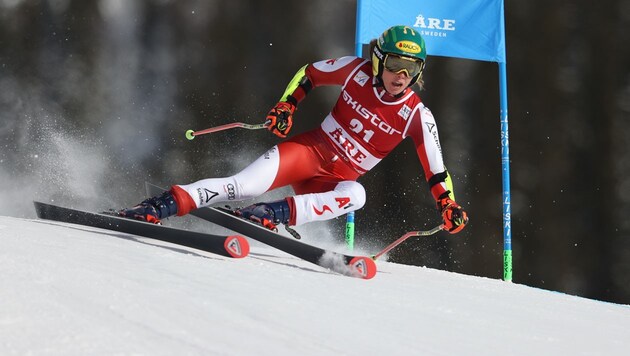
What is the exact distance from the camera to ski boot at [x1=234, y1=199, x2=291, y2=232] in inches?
137

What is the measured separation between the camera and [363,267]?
2984 mm

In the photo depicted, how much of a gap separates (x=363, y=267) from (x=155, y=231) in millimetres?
861

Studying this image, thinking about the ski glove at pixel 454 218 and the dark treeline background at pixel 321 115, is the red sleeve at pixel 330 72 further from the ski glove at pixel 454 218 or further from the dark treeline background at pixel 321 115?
the dark treeline background at pixel 321 115

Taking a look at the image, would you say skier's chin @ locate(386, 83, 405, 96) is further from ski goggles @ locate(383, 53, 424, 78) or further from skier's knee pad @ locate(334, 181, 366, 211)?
skier's knee pad @ locate(334, 181, 366, 211)

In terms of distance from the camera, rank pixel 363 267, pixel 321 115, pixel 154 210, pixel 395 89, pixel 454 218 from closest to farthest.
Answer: pixel 363 267
pixel 154 210
pixel 454 218
pixel 395 89
pixel 321 115

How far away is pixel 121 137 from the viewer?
526 centimetres

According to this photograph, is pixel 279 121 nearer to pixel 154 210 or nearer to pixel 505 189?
pixel 154 210

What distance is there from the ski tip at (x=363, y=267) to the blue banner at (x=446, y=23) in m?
2.09

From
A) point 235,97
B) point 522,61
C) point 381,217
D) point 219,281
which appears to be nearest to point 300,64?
point 235,97

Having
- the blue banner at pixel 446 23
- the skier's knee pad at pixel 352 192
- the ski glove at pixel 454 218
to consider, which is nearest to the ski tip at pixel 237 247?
the skier's knee pad at pixel 352 192

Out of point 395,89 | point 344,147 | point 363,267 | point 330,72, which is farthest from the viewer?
point 330,72

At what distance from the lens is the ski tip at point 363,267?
297cm

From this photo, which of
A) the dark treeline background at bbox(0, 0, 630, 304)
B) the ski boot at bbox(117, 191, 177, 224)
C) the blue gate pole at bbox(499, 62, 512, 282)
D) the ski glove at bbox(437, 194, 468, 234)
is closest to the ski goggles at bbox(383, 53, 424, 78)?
the ski glove at bbox(437, 194, 468, 234)

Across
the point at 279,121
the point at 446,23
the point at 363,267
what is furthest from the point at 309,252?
the point at 446,23
